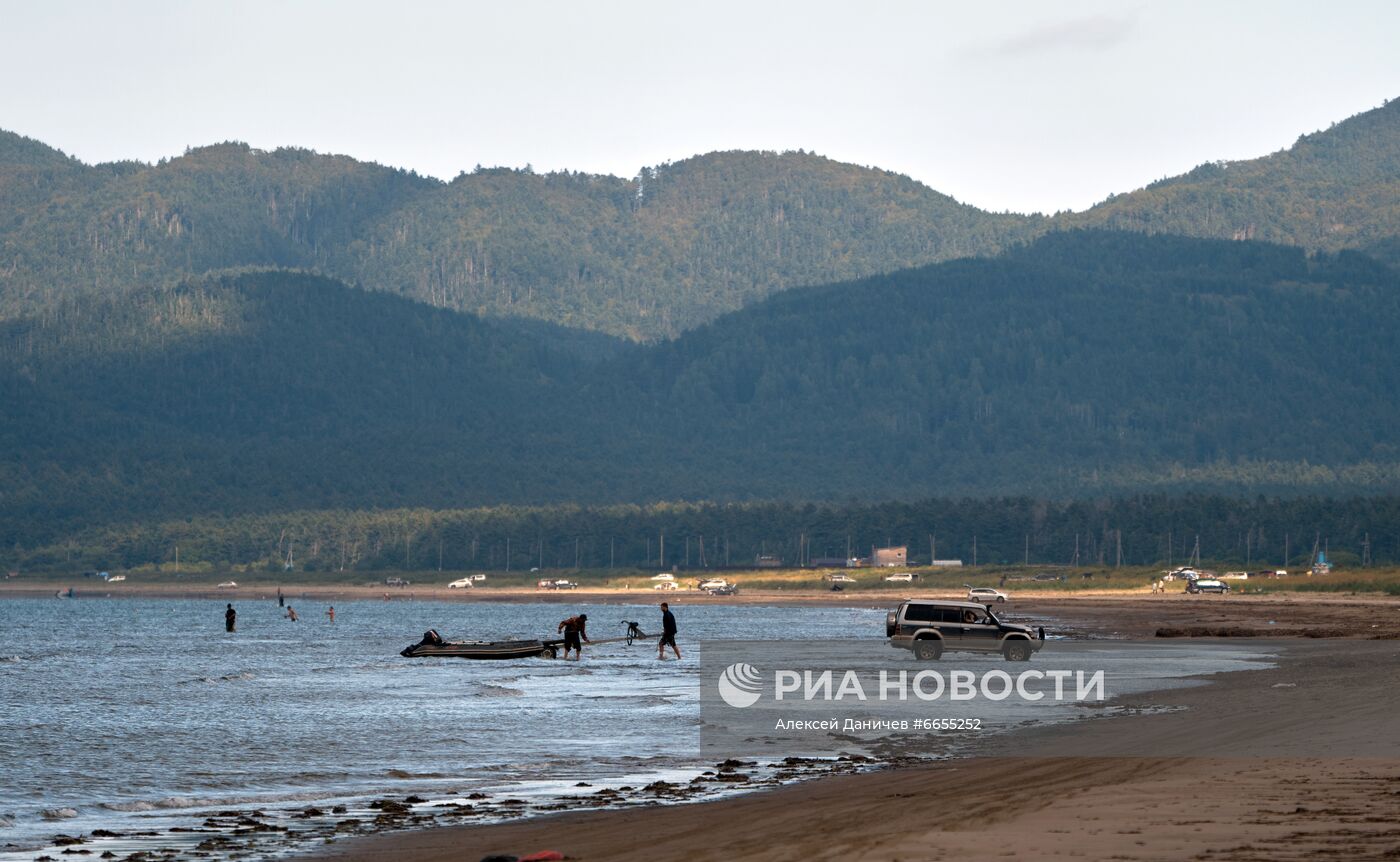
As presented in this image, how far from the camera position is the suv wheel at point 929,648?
69812 millimetres

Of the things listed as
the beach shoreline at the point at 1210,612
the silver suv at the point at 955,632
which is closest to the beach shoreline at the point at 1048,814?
the silver suv at the point at 955,632

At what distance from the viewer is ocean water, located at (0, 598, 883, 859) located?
1428 inches

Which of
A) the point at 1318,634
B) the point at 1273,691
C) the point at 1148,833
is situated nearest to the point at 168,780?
the point at 1148,833

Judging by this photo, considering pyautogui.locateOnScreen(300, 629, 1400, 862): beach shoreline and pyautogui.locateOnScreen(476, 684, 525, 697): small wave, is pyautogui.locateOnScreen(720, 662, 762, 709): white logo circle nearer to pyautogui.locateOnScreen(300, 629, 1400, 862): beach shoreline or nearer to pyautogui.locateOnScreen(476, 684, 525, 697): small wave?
pyautogui.locateOnScreen(476, 684, 525, 697): small wave

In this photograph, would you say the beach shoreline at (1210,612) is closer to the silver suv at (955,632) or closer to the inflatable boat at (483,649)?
the silver suv at (955,632)

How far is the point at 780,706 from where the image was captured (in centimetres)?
5128

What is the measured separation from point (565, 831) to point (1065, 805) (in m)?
7.27

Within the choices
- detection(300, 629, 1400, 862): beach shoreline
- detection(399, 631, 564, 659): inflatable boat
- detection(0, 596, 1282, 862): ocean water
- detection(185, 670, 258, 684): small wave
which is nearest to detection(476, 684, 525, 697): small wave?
detection(0, 596, 1282, 862): ocean water

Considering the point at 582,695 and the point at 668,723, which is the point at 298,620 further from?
the point at 668,723

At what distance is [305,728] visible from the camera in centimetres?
5034

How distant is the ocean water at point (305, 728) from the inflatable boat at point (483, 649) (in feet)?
2.61

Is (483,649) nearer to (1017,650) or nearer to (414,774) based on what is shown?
(1017,650)

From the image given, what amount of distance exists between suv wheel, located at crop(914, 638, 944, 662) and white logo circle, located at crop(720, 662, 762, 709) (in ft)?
19.7

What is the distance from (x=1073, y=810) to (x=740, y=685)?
35.8 metres
